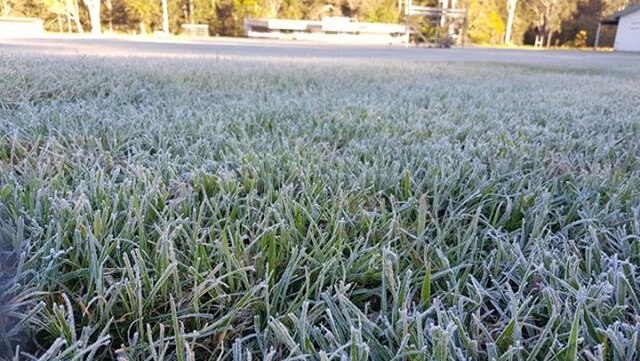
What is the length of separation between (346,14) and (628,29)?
66.7 feet

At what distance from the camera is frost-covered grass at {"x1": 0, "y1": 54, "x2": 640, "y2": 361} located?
0.56 meters

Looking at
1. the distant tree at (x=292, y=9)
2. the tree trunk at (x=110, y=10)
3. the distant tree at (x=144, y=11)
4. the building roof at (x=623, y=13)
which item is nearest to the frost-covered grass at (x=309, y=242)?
the building roof at (x=623, y=13)

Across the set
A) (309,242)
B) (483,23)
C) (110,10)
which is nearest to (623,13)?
(483,23)

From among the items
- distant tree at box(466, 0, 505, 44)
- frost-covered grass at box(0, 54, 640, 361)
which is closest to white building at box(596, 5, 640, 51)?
distant tree at box(466, 0, 505, 44)

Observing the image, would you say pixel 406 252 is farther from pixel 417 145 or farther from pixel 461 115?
pixel 461 115

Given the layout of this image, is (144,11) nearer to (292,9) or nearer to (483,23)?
(292,9)

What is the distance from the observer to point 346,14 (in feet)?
123

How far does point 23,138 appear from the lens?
131 centimetres

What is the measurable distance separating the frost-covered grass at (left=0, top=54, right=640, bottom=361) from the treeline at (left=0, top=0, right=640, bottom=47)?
31.6 m

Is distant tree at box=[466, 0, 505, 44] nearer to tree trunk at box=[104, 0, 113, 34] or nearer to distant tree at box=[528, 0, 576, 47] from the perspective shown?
distant tree at box=[528, 0, 576, 47]

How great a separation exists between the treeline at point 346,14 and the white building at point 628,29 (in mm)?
8543

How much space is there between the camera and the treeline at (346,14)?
3114cm

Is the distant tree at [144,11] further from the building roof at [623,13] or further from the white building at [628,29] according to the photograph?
the white building at [628,29]

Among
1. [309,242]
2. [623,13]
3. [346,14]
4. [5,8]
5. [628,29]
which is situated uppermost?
[346,14]
